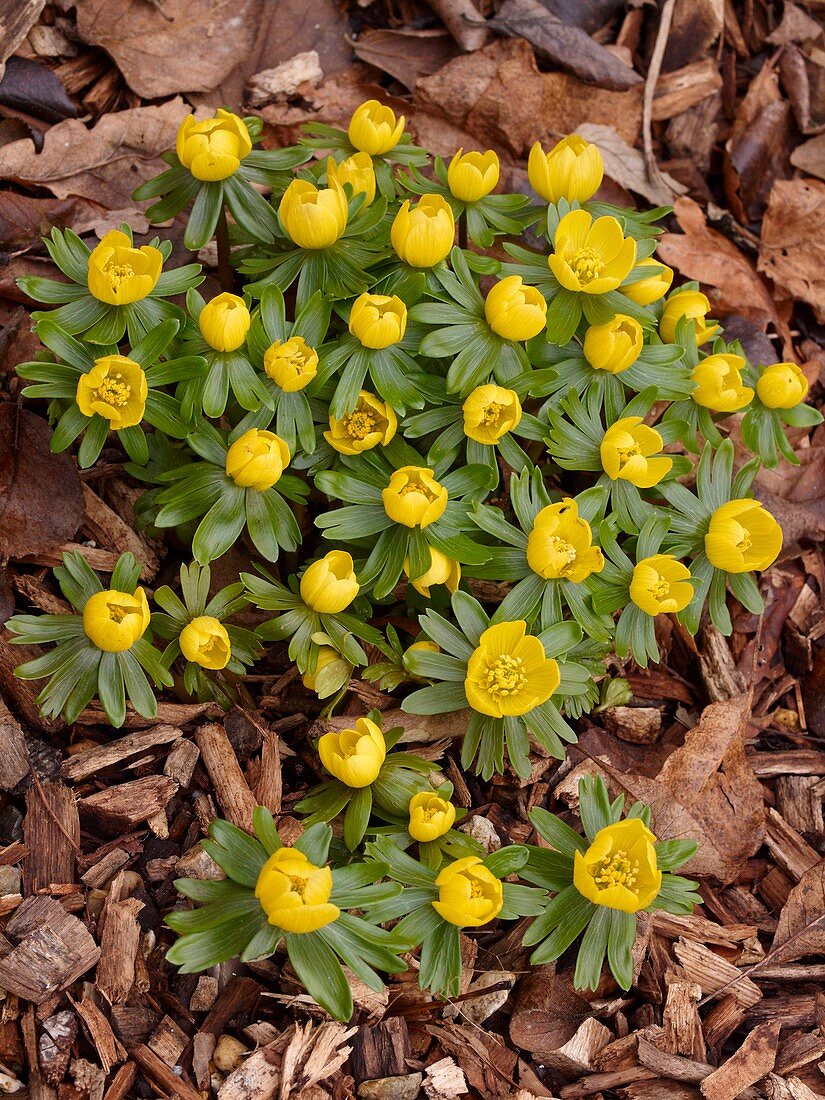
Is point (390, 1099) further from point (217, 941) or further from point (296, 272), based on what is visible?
point (296, 272)

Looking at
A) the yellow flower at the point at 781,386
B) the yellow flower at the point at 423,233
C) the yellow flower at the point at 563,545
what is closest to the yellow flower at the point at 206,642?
the yellow flower at the point at 563,545

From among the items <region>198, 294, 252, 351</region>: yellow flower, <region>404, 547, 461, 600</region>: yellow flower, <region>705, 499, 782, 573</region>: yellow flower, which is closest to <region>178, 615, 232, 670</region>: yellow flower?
<region>404, 547, 461, 600</region>: yellow flower

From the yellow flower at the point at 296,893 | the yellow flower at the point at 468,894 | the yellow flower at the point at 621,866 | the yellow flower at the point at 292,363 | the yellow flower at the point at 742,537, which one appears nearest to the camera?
the yellow flower at the point at 296,893

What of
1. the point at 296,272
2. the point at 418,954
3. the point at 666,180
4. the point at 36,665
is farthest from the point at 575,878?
the point at 666,180

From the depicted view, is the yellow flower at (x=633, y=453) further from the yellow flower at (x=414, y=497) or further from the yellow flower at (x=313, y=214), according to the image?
the yellow flower at (x=313, y=214)

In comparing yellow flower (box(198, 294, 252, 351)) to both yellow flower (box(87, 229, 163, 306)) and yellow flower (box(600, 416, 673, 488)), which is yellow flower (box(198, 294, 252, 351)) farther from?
yellow flower (box(600, 416, 673, 488))

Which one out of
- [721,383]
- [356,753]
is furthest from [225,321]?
[721,383]
